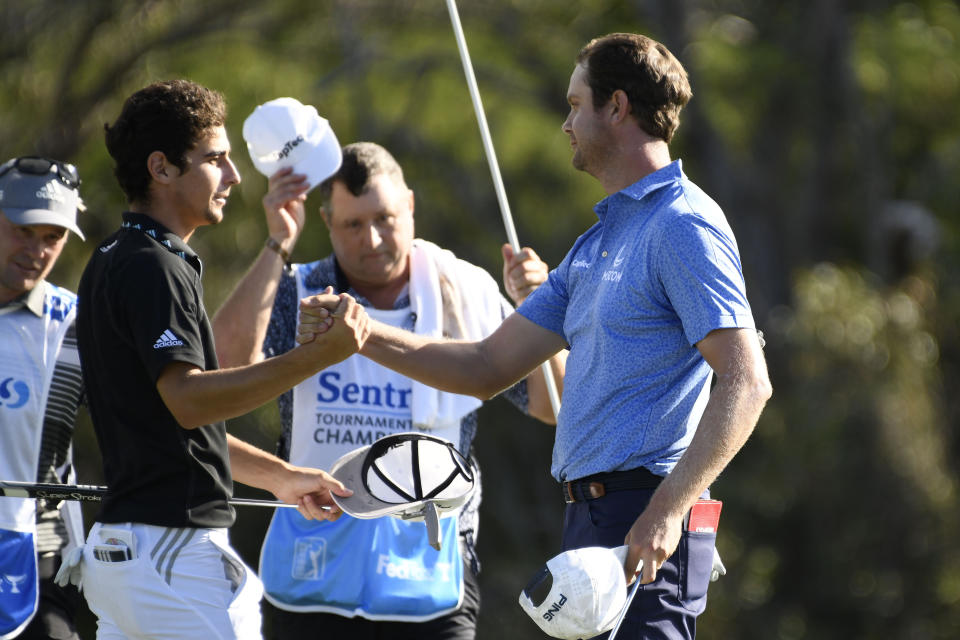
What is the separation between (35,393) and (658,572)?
76.5 inches

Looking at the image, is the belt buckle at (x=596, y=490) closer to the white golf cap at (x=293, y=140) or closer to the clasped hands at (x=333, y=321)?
the clasped hands at (x=333, y=321)

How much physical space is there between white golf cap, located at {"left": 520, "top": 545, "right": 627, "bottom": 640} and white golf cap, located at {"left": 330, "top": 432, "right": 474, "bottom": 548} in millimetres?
625

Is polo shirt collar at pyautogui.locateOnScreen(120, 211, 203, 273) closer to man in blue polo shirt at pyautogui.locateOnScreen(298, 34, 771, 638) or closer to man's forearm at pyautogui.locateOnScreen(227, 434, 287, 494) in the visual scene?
man in blue polo shirt at pyautogui.locateOnScreen(298, 34, 771, 638)

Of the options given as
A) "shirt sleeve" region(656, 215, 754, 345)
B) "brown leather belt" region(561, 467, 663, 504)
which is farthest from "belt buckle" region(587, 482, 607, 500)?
"shirt sleeve" region(656, 215, 754, 345)

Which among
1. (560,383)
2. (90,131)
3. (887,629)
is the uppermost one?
(90,131)

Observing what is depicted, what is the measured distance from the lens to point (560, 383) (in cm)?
459

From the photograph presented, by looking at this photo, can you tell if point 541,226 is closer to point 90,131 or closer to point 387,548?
point 90,131

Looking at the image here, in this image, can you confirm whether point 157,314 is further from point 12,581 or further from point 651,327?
point 12,581

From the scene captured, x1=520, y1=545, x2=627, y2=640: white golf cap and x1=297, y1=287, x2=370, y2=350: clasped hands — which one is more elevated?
x1=297, y1=287, x2=370, y2=350: clasped hands

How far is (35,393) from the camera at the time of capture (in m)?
4.19

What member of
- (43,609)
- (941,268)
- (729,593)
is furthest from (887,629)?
(43,609)

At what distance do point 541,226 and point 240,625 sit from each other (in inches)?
503

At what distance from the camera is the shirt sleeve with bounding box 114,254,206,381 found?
127 inches

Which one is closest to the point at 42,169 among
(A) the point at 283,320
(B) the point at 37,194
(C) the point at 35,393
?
(B) the point at 37,194
